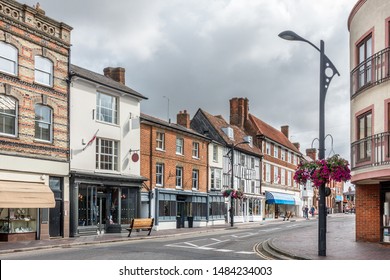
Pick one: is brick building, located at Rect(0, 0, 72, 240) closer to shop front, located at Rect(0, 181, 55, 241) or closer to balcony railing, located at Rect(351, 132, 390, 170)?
shop front, located at Rect(0, 181, 55, 241)

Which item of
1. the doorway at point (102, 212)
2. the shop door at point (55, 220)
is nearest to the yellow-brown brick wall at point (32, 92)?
the shop door at point (55, 220)

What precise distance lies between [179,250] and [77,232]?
1028 centimetres

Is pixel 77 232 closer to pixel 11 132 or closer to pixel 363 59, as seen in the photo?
pixel 11 132

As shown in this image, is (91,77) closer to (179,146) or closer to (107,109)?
(107,109)

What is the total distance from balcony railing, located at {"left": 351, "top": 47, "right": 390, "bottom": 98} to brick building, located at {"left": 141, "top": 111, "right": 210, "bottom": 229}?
1566 cm

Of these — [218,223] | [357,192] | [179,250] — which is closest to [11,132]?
[179,250]

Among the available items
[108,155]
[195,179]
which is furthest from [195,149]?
[108,155]

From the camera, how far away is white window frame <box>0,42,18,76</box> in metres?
22.7

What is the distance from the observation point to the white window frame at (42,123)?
80.0 ft

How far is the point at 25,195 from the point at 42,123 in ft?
13.3

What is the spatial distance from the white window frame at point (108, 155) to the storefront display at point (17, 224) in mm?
5383

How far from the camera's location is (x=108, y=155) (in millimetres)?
29297

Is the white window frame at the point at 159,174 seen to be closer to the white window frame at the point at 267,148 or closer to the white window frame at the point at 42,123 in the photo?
the white window frame at the point at 42,123

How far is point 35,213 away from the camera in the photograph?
79.3 ft
